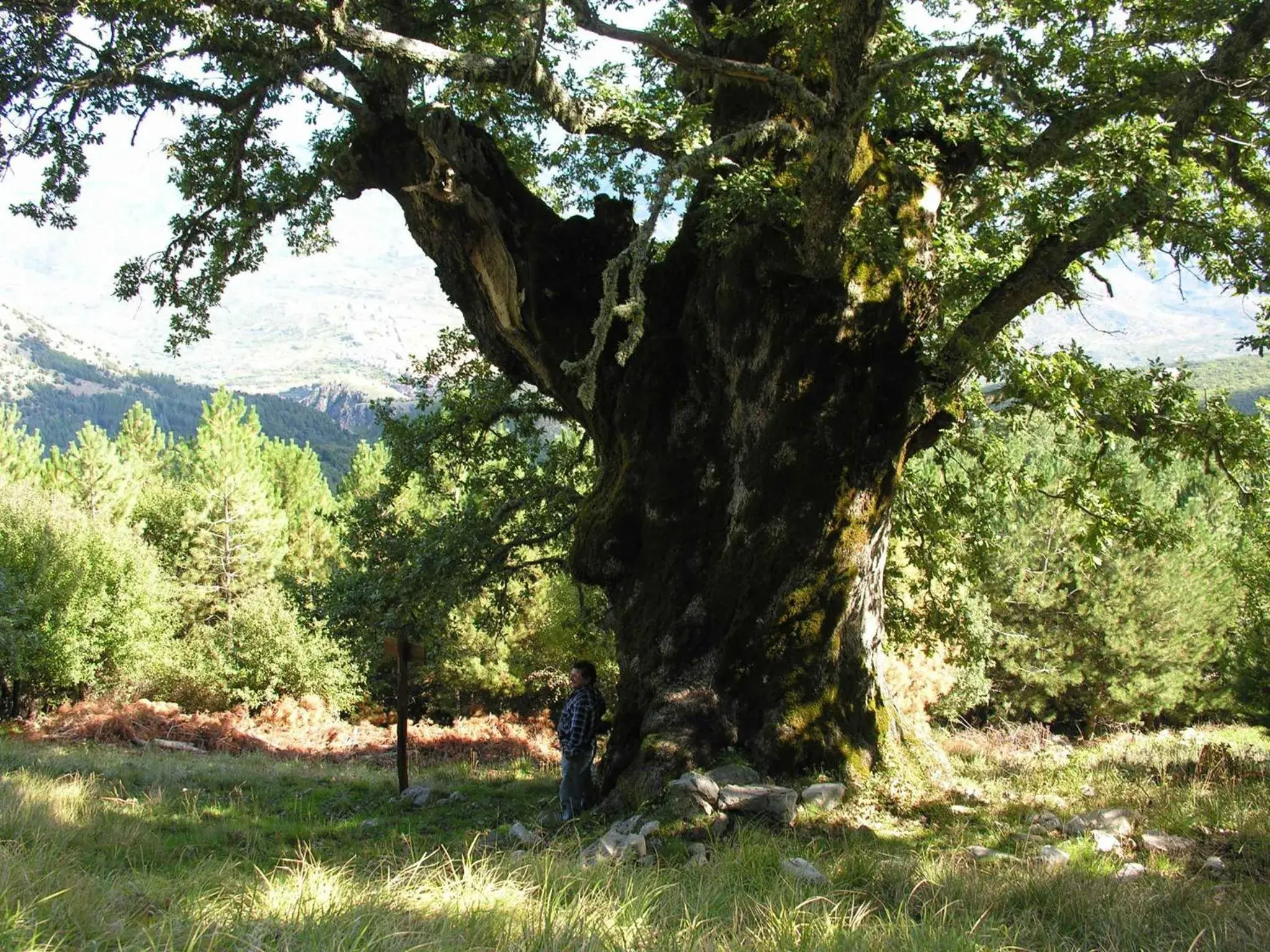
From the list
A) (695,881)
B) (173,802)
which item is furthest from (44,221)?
(695,881)

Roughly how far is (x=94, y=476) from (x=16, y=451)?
8.71m

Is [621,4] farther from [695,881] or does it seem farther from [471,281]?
[695,881]

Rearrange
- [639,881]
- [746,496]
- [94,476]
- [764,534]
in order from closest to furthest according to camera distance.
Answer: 1. [639,881]
2. [764,534]
3. [746,496]
4. [94,476]

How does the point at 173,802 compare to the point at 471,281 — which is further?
the point at 471,281

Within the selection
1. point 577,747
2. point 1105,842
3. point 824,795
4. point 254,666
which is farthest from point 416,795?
point 254,666

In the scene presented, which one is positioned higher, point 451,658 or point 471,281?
point 471,281

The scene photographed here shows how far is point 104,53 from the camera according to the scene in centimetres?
971

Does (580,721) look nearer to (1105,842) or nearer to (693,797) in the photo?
(693,797)

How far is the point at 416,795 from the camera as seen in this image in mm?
10633

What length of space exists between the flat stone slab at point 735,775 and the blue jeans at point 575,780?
1.56m

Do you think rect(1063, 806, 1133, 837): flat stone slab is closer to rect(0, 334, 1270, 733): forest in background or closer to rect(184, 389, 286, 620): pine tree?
rect(0, 334, 1270, 733): forest in background

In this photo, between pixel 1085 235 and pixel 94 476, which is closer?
pixel 1085 235

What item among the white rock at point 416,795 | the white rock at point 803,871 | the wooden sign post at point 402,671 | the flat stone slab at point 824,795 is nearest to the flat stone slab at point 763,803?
the flat stone slab at point 824,795

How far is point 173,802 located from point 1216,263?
1055cm
